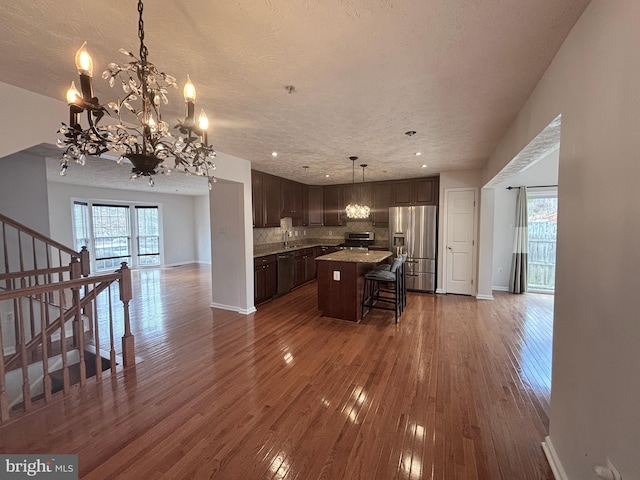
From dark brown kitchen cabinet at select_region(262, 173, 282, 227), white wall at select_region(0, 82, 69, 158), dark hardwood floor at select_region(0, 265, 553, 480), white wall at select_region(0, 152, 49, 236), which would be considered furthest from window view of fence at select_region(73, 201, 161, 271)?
white wall at select_region(0, 82, 69, 158)

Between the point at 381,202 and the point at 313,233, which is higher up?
the point at 381,202

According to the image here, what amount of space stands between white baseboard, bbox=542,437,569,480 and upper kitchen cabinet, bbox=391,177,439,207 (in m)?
4.52

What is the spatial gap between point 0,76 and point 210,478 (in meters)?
3.04

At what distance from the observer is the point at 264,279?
493cm

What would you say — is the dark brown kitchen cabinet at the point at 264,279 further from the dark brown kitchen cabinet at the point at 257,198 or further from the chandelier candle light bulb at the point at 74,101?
the chandelier candle light bulb at the point at 74,101

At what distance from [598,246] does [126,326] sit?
3722mm

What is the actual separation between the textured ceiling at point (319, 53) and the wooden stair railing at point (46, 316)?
5.09 feet

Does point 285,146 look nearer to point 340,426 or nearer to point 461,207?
point 340,426

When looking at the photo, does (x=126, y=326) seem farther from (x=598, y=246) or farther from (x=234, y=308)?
(x=598, y=246)

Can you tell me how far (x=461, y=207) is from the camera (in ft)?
17.4

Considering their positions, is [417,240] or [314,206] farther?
[314,206]

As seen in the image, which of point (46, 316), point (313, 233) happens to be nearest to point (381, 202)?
point (313, 233)

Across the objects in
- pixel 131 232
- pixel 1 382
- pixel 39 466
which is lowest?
pixel 39 466

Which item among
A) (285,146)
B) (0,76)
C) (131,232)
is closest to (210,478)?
(0,76)
